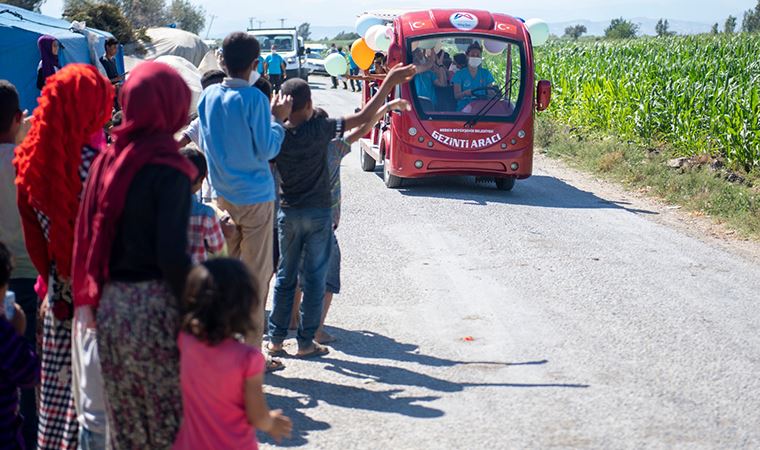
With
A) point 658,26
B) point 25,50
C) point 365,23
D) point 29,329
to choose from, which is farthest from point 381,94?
point 658,26

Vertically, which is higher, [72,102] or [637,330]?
[72,102]

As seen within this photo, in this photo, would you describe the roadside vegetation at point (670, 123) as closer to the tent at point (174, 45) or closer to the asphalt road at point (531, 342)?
the asphalt road at point (531, 342)

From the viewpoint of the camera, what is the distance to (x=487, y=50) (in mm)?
13930

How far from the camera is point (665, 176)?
14.5 metres

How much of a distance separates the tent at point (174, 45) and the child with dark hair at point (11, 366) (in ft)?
63.2

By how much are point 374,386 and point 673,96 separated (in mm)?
13026

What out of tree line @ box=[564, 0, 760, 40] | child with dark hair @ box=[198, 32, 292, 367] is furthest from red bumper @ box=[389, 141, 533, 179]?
tree line @ box=[564, 0, 760, 40]

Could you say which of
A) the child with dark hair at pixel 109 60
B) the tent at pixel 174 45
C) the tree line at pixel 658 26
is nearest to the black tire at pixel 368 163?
the child with dark hair at pixel 109 60

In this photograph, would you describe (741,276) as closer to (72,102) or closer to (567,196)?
(567,196)

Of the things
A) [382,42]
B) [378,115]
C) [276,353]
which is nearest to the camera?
[378,115]

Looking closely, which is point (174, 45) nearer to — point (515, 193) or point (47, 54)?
point (47, 54)

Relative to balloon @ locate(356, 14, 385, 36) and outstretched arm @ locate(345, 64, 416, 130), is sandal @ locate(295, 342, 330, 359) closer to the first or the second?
outstretched arm @ locate(345, 64, 416, 130)

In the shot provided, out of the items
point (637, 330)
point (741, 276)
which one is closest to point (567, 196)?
point (741, 276)

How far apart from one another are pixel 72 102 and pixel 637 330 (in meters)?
4.63
